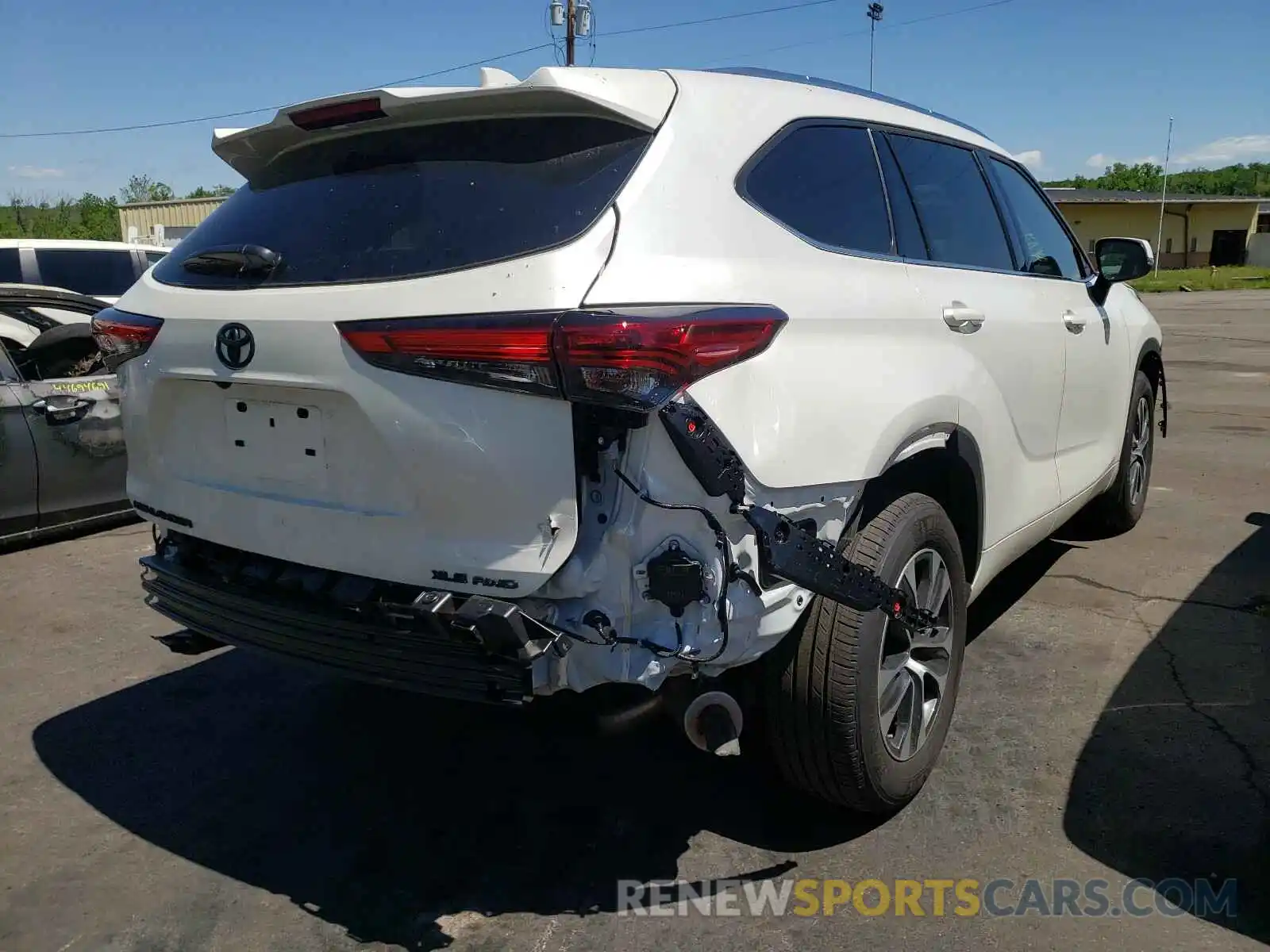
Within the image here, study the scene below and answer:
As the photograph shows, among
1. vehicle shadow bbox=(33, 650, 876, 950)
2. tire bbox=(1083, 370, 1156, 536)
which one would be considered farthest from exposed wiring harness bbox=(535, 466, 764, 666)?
tire bbox=(1083, 370, 1156, 536)

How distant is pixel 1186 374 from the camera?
1377 cm

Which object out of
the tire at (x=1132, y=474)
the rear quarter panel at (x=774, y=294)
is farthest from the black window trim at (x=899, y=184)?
the tire at (x=1132, y=474)

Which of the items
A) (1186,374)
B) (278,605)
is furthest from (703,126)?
(1186,374)

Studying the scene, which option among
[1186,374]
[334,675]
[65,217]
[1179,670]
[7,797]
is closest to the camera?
[334,675]

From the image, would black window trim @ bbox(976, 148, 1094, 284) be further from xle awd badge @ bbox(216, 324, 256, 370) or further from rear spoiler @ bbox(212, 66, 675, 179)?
xle awd badge @ bbox(216, 324, 256, 370)

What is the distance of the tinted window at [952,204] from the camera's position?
345 cm

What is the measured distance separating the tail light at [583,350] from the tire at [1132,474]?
375cm

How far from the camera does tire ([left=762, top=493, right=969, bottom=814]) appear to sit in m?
2.65

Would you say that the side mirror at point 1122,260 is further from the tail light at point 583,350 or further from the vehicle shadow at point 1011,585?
the tail light at point 583,350

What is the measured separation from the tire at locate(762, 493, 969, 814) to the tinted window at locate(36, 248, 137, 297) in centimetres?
969

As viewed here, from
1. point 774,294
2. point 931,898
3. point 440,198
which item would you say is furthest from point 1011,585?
point 440,198

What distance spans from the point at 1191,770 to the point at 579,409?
7.86 feet

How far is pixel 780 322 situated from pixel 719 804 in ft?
5.10

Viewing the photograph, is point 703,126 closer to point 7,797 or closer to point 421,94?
point 421,94
